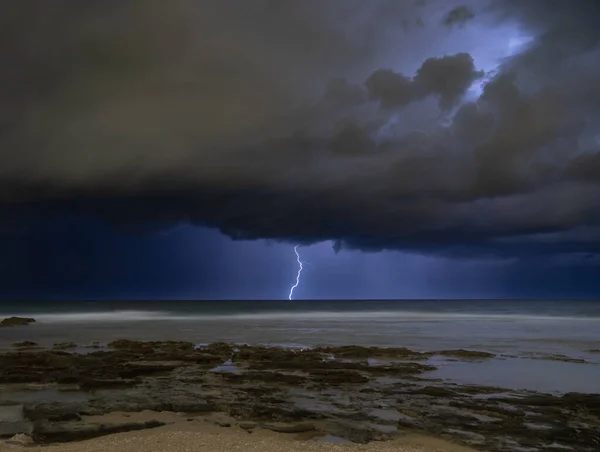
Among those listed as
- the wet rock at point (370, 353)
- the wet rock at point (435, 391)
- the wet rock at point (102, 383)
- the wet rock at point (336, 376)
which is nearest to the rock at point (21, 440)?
the wet rock at point (102, 383)

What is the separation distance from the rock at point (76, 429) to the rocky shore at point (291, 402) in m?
0.03

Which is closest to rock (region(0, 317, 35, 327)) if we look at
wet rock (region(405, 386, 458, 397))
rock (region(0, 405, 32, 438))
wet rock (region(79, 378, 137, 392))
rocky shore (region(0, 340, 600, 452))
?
rocky shore (region(0, 340, 600, 452))

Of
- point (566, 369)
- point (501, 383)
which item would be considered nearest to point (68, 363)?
point (501, 383)

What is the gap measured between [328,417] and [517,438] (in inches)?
158

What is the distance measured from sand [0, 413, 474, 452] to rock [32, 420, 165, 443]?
49 centimetres

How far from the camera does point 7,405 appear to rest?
41.8ft

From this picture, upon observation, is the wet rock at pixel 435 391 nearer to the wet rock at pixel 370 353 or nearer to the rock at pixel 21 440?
the wet rock at pixel 370 353

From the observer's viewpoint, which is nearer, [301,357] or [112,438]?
[112,438]

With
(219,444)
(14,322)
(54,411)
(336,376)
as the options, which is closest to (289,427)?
(219,444)

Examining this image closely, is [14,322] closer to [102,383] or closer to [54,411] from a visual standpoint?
[102,383]

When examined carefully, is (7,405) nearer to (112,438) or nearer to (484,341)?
(112,438)

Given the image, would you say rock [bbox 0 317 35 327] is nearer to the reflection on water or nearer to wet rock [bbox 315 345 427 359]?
wet rock [bbox 315 345 427 359]

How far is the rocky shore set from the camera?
10227 mm

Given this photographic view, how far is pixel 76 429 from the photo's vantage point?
10.2m
